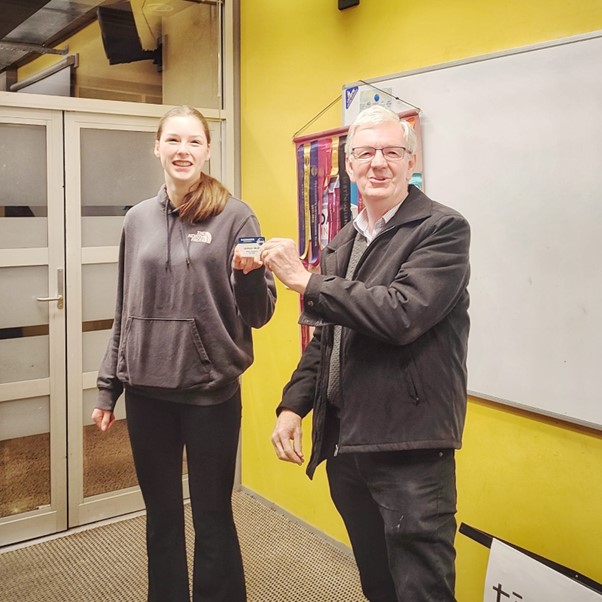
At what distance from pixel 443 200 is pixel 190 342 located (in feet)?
3.08

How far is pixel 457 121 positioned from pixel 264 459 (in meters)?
1.79

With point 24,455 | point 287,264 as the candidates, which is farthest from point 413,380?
point 24,455

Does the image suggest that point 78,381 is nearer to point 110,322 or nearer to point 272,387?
point 110,322

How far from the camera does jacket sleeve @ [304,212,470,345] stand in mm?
1404

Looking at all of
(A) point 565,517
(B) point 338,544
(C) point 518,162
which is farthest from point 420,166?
(B) point 338,544

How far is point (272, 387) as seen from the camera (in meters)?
3.15

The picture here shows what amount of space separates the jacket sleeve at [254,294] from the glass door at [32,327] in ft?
4.44

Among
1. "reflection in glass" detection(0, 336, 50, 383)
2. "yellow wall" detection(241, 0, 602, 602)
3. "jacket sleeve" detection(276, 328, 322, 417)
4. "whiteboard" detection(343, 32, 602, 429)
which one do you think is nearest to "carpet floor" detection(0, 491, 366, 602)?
"yellow wall" detection(241, 0, 602, 602)

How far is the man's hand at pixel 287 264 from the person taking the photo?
1.47 m

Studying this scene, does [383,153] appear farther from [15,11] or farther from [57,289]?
[15,11]

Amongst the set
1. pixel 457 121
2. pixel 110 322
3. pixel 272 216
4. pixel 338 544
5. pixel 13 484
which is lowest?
pixel 338 544

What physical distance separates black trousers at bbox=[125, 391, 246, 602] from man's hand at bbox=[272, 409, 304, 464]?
263 mm

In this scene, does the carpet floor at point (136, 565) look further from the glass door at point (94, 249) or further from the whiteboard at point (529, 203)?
the whiteboard at point (529, 203)

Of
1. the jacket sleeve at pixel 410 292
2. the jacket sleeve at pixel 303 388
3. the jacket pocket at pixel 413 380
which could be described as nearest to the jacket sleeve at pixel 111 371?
the jacket sleeve at pixel 303 388
